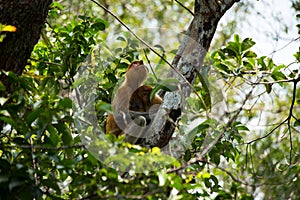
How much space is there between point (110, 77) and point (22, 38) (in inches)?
→ 41.1

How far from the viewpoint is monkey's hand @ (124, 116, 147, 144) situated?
3.64 meters

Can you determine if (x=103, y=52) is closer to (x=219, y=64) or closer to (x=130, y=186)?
Result: (x=219, y=64)

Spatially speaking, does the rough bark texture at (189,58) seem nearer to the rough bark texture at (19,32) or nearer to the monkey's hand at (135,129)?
the monkey's hand at (135,129)

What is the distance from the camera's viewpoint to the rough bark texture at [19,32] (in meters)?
→ 3.08

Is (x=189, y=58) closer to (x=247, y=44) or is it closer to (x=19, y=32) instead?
(x=247, y=44)

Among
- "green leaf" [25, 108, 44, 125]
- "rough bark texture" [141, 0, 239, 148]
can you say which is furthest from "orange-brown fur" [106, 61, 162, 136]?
"green leaf" [25, 108, 44, 125]

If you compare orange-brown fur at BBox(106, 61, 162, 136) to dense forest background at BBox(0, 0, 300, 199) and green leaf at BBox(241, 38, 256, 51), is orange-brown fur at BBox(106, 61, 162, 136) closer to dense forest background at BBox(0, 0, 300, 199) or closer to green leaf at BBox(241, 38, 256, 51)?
dense forest background at BBox(0, 0, 300, 199)

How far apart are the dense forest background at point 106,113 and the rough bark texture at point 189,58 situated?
0.24 ft

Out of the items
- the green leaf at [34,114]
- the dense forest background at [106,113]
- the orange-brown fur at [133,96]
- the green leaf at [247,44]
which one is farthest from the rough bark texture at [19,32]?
the green leaf at [247,44]

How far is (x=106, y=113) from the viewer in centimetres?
411

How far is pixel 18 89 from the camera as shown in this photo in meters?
2.81

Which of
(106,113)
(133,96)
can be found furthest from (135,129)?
(133,96)

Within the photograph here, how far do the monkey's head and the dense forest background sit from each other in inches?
3.0

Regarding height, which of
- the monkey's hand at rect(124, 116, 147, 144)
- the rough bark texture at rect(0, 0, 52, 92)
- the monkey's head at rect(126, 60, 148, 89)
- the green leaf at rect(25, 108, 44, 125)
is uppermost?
the monkey's head at rect(126, 60, 148, 89)
